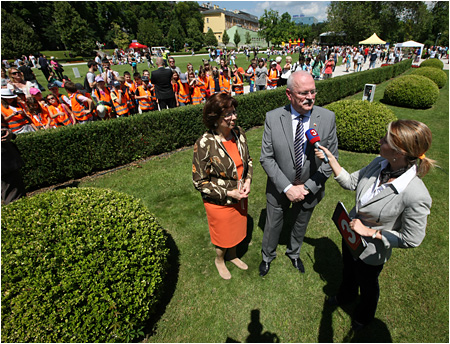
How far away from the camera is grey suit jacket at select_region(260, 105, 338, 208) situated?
2.71m

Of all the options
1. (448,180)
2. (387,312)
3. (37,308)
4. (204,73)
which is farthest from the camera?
(204,73)

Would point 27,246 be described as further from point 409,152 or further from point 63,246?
point 409,152

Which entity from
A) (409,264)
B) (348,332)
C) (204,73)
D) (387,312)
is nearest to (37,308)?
(348,332)

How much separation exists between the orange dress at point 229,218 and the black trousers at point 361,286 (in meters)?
1.28

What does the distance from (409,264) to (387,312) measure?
3.48ft

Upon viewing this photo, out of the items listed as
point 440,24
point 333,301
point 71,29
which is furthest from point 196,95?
point 440,24

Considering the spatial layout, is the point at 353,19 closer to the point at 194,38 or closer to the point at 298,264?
the point at 194,38

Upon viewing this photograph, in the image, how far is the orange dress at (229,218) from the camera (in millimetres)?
2870

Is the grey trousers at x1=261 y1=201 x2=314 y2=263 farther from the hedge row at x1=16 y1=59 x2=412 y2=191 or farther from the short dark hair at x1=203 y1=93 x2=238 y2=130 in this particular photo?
the hedge row at x1=16 y1=59 x2=412 y2=191

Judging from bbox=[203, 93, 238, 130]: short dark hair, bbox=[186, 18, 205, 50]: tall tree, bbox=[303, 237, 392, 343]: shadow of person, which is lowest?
bbox=[303, 237, 392, 343]: shadow of person

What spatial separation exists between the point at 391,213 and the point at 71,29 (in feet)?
185

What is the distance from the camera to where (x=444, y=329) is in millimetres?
2770

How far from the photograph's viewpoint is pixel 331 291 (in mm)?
3199

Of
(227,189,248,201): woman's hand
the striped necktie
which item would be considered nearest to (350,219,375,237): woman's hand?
the striped necktie
